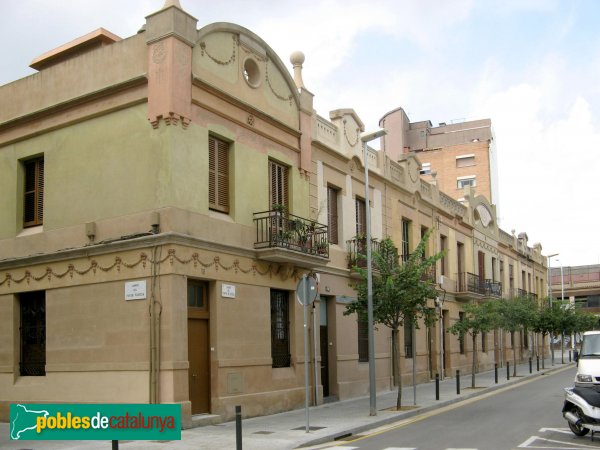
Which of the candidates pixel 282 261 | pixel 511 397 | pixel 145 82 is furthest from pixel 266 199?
pixel 511 397

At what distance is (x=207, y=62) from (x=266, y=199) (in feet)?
12.8

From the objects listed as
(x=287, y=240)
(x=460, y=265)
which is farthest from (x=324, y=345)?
(x=460, y=265)

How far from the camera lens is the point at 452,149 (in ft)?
206

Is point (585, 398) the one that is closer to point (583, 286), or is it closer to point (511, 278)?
point (511, 278)

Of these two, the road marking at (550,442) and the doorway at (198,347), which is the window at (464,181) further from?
the road marking at (550,442)

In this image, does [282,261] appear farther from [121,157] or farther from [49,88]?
[49,88]

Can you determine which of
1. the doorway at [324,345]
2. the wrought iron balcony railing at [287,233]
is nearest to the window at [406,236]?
the doorway at [324,345]

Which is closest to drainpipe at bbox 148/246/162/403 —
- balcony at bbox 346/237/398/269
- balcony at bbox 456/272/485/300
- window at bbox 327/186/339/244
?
window at bbox 327/186/339/244

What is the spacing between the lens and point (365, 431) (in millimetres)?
14992

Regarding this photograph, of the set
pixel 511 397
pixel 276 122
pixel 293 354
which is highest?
pixel 276 122

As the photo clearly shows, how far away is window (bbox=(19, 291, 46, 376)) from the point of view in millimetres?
17234

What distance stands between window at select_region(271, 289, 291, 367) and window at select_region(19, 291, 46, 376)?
5.70 metres

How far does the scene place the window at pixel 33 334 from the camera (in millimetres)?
17234

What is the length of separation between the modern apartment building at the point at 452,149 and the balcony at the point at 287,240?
4206 centimetres
